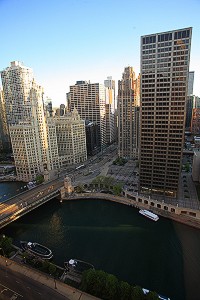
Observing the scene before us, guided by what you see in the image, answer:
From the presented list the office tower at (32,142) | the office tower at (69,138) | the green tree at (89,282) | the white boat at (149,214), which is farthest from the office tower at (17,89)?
the green tree at (89,282)

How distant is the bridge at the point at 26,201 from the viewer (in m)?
83.9

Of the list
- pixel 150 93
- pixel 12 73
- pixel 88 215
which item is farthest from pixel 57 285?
pixel 12 73

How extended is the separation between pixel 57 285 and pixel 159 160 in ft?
223

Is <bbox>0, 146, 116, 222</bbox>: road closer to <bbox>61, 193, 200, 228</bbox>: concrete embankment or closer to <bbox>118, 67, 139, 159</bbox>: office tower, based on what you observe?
<bbox>61, 193, 200, 228</bbox>: concrete embankment

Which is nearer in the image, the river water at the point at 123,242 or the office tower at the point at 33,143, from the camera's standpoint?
the river water at the point at 123,242

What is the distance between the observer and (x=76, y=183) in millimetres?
120562

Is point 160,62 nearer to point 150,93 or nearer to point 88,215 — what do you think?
point 150,93

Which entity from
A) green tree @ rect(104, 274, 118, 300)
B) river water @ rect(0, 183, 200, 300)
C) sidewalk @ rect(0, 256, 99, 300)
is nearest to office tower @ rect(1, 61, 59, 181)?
river water @ rect(0, 183, 200, 300)

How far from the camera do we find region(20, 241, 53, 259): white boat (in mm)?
63528

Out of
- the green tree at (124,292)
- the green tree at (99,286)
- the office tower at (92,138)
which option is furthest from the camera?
the office tower at (92,138)

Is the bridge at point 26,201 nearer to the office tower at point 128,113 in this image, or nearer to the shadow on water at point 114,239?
the shadow on water at point 114,239

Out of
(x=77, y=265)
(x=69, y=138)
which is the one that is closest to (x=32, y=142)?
(x=69, y=138)

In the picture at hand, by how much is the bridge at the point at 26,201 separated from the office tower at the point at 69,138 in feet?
126

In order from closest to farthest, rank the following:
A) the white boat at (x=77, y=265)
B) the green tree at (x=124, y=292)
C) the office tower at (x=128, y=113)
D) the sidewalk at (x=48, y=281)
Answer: the green tree at (x=124, y=292) < the sidewalk at (x=48, y=281) < the white boat at (x=77, y=265) < the office tower at (x=128, y=113)
